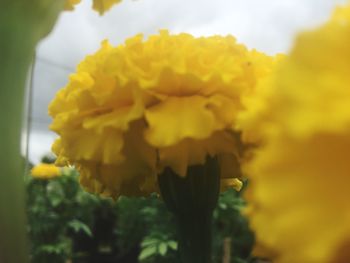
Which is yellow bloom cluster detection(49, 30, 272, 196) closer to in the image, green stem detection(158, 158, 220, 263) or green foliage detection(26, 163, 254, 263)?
green stem detection(158, 158, 220, 263)

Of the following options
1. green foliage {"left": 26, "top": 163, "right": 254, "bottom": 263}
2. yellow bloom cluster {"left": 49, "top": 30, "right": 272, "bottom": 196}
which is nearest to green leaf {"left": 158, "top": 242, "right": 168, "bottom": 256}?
green foliage {"left": 26, "top": 163, "right": 254, "bottom": 263}

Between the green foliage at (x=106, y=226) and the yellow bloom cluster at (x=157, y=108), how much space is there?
1.02m

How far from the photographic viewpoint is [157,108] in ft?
0.99

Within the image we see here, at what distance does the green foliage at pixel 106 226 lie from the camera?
147cm

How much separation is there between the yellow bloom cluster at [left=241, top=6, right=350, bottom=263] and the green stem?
0.16 m

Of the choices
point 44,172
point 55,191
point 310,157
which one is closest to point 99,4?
point 310,157

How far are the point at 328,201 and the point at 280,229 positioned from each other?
0.6 inches

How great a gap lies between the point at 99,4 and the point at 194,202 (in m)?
0.12

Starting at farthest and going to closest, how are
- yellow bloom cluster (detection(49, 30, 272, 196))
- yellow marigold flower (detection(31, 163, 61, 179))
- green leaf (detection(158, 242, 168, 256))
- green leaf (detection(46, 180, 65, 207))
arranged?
1. green leaf (detection(46, 180, 65, 207))
2. yellow marigold flower (detection(31, 163, 61, 179))
3. green leaf (detection(158, 242, 168, 256))
4. yellow bloom cluster (detection(49, 30, 272, 196))

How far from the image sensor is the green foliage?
4.84ft

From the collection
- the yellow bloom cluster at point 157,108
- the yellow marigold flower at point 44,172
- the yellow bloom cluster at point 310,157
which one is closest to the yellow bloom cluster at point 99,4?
the yellow bloom cluster at point 157,108

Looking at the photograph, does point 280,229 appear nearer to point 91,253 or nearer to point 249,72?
point 249,72

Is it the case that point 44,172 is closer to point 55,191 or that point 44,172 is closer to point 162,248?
point 55,191

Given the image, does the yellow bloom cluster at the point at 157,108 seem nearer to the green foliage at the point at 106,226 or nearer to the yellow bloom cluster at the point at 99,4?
the yellow bloom cluster at the point at 99,4
